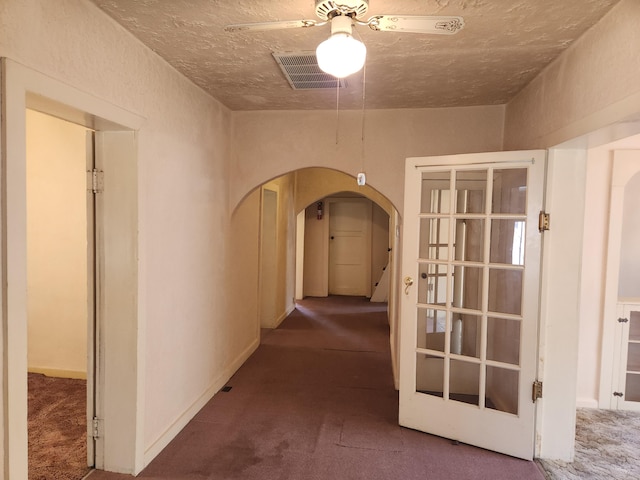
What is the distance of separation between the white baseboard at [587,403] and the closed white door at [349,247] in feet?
17.4

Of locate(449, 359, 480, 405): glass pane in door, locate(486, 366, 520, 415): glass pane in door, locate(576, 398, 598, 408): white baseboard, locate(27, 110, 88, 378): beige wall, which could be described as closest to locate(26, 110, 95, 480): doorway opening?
locate(27, 110, 88, 378): beige wall

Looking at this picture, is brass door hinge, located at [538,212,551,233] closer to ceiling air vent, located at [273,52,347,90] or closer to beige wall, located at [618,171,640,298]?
ceiling air vent, located at [273,52,347,90]

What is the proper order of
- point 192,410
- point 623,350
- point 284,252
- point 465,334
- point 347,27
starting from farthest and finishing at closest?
point 284,252, point 623,350, point 192,410, point 465,334, point 347,27

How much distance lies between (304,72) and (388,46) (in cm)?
60

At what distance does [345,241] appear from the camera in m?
8.51

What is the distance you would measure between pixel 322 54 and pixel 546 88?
1680 mm

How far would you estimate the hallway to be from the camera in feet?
7.71

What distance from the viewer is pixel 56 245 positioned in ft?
11.8

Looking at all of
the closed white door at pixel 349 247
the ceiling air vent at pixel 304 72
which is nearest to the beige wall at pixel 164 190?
the ceiling air vent at pixel 304 72

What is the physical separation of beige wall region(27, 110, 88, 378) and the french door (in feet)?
9.32

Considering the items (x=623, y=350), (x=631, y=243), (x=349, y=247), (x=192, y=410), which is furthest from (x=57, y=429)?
(x=349, y=247)

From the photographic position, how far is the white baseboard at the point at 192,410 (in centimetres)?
244

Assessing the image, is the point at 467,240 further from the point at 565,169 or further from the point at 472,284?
the point at 565,169

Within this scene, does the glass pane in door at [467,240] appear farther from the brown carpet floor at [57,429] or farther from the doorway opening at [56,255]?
the doorway opening at [56,255]
